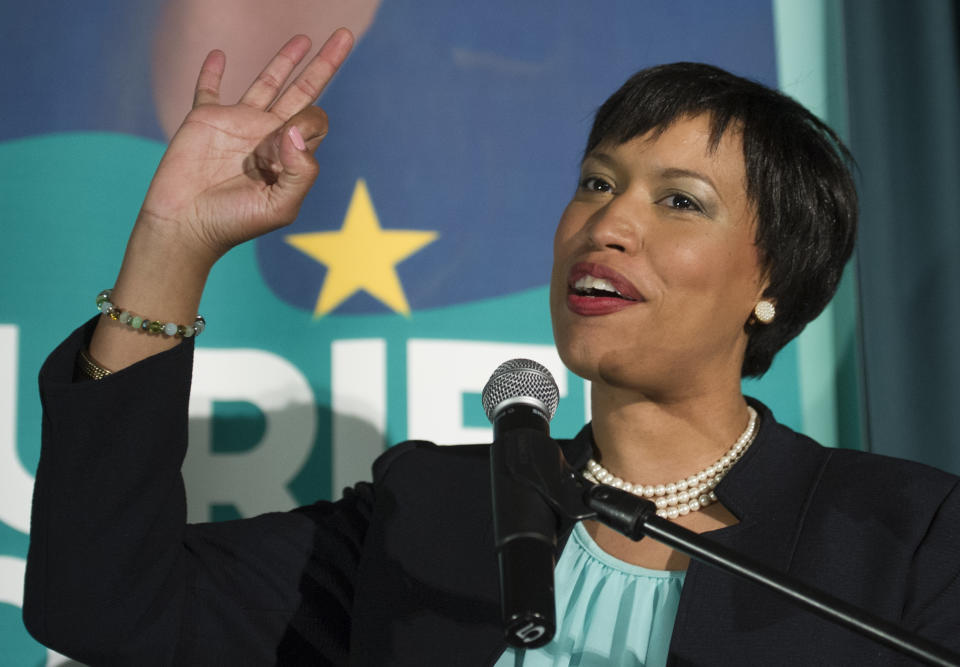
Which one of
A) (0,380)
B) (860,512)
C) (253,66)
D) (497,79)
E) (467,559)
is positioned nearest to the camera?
(860,512)

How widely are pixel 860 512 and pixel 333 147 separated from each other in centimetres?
118

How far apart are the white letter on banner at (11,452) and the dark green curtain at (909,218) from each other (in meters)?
1.61

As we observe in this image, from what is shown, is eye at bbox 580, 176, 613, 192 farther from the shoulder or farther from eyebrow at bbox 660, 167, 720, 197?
the shoulder

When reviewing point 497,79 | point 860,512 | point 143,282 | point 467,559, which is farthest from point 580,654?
point 497,79

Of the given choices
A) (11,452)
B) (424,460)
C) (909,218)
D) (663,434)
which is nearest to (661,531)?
(663,434)

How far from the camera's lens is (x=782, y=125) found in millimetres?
1477

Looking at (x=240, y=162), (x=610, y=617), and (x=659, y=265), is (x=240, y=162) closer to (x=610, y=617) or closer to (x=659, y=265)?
(x=659, y=265)

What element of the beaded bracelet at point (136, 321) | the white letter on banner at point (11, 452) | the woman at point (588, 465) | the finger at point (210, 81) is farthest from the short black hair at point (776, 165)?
the white letter on banner at point (11, 452)

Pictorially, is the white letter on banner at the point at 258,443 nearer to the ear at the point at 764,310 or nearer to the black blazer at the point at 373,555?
the black blazer at the point at 373,555

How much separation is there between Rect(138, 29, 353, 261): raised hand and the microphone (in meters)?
0.47

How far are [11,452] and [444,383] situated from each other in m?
0.78

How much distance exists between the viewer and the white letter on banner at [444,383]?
196 cm

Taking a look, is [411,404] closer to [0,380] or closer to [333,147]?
[333,147]

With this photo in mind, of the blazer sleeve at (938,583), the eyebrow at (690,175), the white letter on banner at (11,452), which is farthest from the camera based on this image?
the white letter on banner at (11,452)
